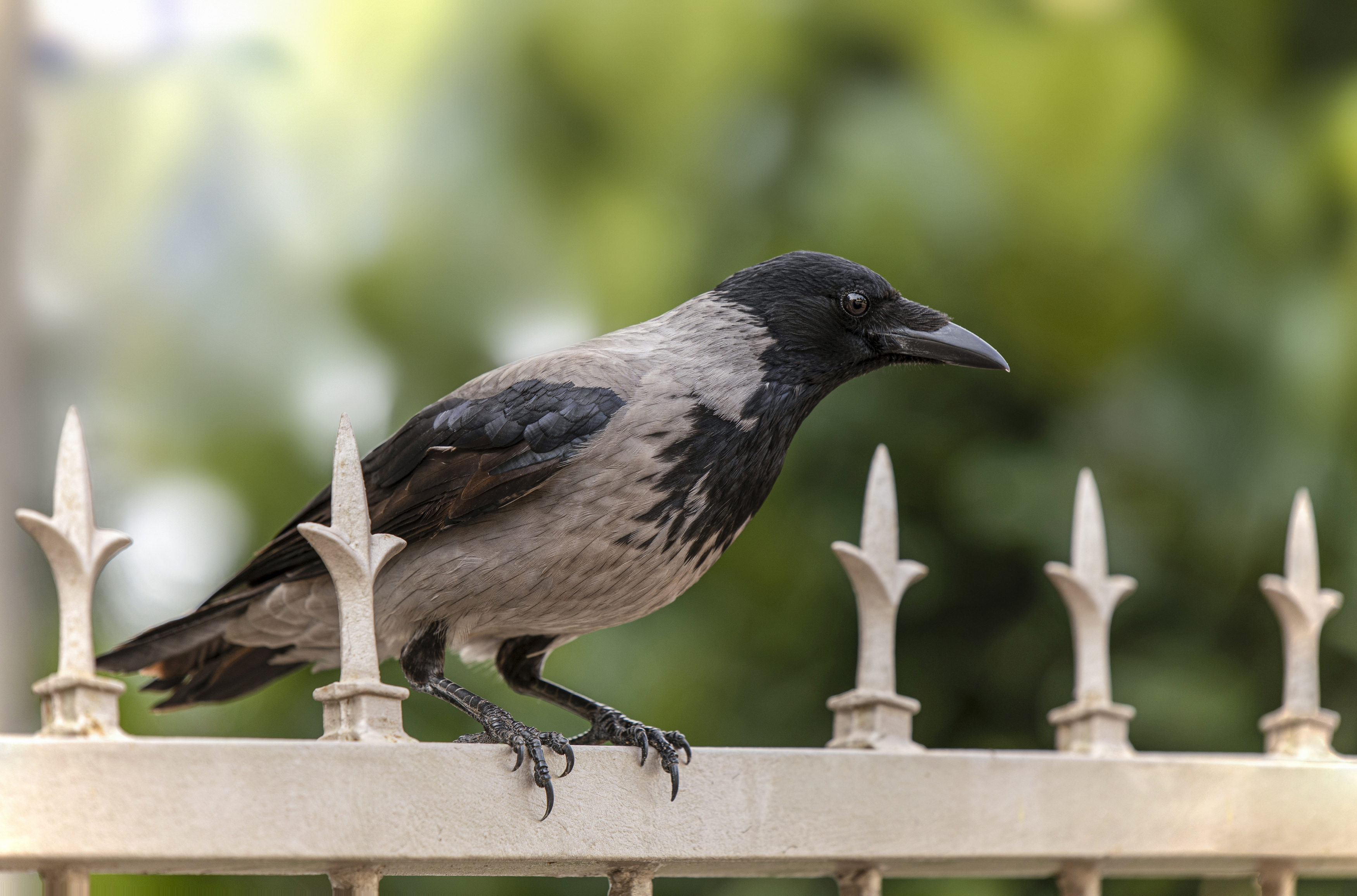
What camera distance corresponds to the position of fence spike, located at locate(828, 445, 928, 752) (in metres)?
2.01

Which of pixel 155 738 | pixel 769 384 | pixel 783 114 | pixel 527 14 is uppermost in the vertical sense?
pixel 527 14

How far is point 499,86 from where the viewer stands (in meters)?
4.38

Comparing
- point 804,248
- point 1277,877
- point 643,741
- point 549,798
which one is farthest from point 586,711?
point 804,248

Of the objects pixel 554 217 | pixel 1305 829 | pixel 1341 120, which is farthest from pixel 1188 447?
pixel 554 217

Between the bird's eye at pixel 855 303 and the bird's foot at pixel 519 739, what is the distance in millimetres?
883

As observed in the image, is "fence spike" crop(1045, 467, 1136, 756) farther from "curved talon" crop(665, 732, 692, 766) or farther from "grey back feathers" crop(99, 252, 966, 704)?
"curved talon" crop(665, 732, 692, 766)

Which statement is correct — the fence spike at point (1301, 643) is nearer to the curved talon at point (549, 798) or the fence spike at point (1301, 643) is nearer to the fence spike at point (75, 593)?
the curved talon at point (549, 798)

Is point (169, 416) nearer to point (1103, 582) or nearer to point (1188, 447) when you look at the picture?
point (1103, 582)

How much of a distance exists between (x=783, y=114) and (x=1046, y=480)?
1615mm

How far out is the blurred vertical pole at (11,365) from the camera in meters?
3.42

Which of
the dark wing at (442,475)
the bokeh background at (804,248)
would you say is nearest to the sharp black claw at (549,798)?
the dark wing at (442,475)

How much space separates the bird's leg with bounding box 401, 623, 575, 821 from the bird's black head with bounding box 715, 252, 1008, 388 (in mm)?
737

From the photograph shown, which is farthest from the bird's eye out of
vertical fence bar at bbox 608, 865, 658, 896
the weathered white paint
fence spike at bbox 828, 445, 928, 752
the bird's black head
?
vertical fence bar at bbox 608, 865, 658, 896

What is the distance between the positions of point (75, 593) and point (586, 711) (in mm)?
869
